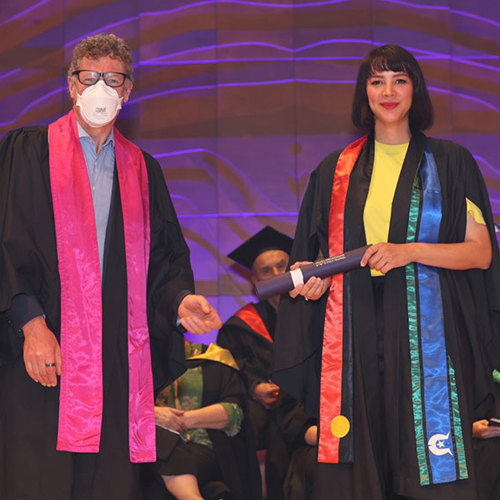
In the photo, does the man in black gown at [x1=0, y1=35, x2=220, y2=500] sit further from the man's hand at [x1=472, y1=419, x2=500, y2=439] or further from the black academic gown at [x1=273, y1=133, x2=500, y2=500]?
the man's hand at [x1=472, y1=419, x2=500, y2=439]

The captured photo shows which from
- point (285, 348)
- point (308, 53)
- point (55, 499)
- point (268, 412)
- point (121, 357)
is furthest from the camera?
point (308, 53)

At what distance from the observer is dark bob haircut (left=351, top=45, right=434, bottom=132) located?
3084mm

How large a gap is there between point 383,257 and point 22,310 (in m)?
1.20

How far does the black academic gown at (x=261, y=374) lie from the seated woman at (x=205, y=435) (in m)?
0.13

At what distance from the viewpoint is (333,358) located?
2863 mm

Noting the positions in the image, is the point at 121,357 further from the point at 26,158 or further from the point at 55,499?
the point at 26,158

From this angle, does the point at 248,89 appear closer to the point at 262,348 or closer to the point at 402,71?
the point at 262,348

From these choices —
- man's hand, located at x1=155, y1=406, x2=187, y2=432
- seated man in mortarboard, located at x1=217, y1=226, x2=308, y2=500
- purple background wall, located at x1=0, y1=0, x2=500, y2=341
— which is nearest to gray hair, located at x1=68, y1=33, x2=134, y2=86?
man's hand, located at x1=155, y1=406, x2=187, y2=432

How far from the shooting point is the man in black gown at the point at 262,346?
470 centimetres

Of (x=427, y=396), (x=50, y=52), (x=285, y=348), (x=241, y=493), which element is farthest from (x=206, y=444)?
(x=50, y=52)

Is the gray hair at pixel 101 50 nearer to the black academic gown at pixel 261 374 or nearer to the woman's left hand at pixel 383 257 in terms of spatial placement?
the woman's left hand at pixel 383 257

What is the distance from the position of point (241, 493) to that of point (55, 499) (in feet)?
7.25

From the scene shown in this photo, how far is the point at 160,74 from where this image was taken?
6.09m

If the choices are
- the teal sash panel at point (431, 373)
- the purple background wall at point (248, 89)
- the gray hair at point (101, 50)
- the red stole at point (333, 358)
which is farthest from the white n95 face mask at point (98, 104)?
the purple background wall at point (248, 89)
